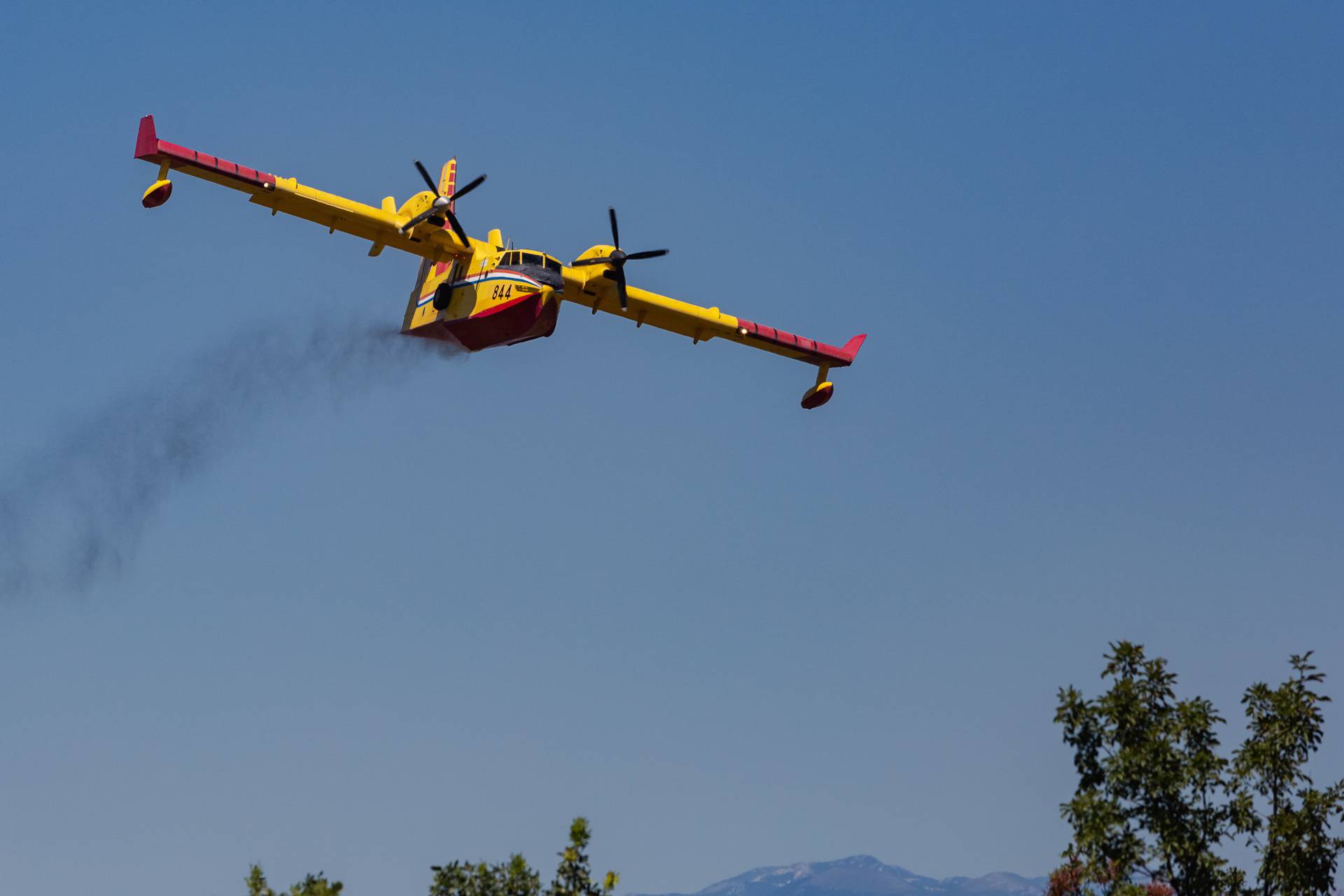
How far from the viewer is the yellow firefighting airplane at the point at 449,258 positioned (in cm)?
4541

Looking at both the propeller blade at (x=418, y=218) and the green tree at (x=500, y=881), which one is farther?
the propeller blade at (x=418, y=218)

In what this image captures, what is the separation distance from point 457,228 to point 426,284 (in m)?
2.44

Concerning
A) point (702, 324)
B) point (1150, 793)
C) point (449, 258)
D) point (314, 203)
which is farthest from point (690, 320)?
point (1150, 793)

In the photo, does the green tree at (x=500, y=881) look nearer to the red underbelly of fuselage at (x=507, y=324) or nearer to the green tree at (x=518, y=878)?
the green tree at (x=518, y=878)

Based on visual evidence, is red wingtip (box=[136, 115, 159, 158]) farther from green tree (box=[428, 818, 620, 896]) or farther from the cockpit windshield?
green tree (box=[428, 818, 620, 896])

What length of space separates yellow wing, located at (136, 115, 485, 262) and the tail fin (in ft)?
1.35

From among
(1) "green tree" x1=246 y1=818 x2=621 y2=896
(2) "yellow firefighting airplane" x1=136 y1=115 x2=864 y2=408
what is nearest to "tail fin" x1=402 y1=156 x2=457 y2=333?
(2) "yellow firefighting airplane" x1=136 y1=115 x2=864 y2=408

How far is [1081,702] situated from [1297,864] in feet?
13.7

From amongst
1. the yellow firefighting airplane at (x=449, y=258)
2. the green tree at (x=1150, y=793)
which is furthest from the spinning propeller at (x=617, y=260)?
the green tree at (x=1150, y=793)

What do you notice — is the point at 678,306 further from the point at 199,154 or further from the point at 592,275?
the point at 199,154

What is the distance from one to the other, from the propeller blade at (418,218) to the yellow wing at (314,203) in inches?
2.9

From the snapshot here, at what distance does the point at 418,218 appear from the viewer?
47.4 meters

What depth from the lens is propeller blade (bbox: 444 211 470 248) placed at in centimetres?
4703

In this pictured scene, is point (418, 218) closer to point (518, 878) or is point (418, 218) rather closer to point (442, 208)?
point (442, 208)
